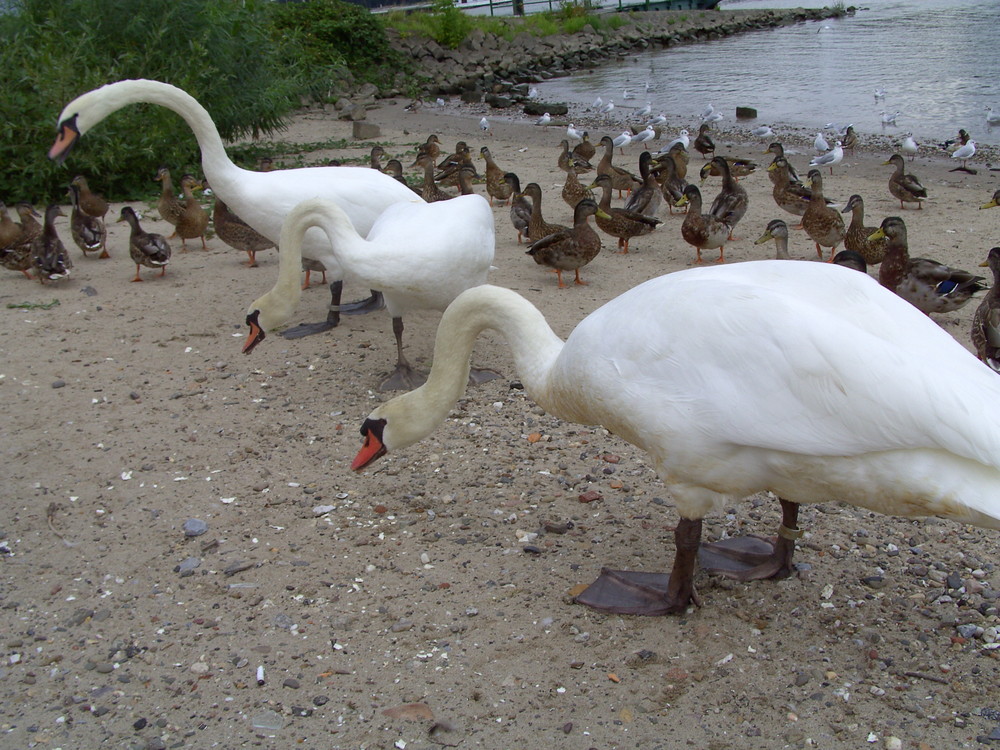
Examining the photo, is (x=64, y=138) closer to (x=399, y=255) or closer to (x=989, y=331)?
(x=399, y=255)

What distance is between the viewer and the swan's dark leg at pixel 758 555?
3975 mm

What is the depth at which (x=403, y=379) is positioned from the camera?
20.1ft

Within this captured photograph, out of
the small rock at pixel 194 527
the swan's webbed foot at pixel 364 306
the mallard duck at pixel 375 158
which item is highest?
the mallard duck at pixel 375 158

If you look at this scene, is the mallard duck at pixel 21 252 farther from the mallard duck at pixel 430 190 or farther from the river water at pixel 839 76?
the river water at pixel 839 76

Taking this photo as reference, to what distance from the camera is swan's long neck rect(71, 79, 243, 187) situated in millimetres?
6625

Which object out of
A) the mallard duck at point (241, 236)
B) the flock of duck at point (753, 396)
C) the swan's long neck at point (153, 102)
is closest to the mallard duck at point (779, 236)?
the mallard duck at point (241, 236)

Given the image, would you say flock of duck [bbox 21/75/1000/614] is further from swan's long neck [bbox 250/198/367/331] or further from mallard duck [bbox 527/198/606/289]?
mallard duck [bbox 527/198/606/289]

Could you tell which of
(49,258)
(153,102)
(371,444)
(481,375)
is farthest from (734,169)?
(371,444)

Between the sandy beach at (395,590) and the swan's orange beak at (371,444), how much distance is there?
→ 488mm

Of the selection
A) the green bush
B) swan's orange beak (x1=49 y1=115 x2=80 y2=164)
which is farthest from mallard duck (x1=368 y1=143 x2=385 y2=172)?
swan's orange beak (x1=49 y1=115 x2=80 y2=164)

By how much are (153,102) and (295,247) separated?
2518mm

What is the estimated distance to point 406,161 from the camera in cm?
1491

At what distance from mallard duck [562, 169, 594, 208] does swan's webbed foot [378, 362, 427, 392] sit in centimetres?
570

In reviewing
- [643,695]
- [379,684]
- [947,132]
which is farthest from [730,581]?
[947,132]
